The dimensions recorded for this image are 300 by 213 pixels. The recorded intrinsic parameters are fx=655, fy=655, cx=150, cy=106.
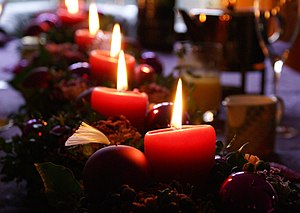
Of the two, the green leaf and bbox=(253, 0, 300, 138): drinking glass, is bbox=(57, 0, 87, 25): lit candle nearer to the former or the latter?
bbox=(253, 0, 300, 138): drinking glass

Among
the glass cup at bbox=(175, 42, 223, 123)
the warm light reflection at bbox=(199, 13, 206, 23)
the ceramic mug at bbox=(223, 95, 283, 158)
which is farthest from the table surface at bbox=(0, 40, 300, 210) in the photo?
the warm light reflection at bbox=(199, 13, 206, 23)

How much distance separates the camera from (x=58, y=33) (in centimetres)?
156

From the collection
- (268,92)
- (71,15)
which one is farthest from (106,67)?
(71,15)

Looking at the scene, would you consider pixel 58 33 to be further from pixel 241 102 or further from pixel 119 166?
pixel 119 166

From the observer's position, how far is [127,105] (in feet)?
2.48

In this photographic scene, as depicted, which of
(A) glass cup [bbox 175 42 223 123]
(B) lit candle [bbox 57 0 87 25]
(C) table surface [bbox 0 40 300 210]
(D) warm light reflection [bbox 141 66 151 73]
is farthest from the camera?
(B) lit candle [bbox 57 0 87 25]

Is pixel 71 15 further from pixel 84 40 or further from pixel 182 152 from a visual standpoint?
pixel 182 152

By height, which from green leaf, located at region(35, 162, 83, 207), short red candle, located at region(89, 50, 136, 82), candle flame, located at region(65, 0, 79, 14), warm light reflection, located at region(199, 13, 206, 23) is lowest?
green leaf, located at region(35, 162, 83, 207)

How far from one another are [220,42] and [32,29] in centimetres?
57

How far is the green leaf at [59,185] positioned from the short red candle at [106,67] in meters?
0.41

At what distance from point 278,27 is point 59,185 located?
1.98ft

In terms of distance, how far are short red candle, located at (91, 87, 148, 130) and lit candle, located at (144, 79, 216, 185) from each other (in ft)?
0.49

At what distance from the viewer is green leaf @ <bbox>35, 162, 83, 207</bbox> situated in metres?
0.59

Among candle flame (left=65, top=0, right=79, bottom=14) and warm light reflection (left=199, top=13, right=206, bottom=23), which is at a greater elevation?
warm light reflection (left=199, top=13, right=206, bottom=23)
